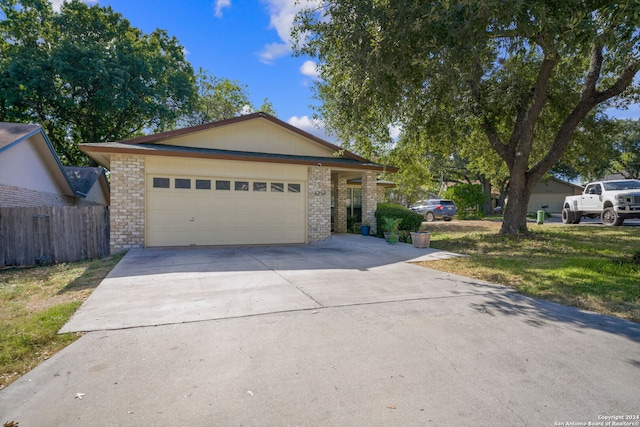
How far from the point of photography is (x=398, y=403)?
2561 millimetres

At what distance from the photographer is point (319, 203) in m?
12.4

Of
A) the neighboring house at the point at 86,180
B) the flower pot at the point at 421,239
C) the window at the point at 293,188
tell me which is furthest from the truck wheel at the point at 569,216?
the neighboring house at the point at 86,180

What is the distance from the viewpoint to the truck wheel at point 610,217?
16461mm

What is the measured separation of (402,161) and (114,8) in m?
21.3

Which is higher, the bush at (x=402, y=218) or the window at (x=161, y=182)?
the window at (x=161, y=182)

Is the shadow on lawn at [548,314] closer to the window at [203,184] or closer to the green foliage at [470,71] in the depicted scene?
the green foliage at [470,71]

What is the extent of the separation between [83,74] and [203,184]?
41.1 ft

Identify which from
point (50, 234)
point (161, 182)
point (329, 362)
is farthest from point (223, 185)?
point (329, 362)

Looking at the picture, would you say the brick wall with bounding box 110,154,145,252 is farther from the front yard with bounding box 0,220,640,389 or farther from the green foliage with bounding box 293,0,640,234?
the green foliage with bounding box 293,0,640,234

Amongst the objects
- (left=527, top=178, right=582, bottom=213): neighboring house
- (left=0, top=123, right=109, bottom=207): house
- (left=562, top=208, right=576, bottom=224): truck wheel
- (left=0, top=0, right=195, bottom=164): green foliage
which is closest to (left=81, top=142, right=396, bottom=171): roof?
(left=0, top=123, right=109, bottom=207): house

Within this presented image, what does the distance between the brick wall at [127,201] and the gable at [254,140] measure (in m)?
1.42

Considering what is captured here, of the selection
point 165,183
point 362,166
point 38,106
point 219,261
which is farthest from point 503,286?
point 38,106

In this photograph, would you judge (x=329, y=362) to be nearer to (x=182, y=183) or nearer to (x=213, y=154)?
(x=213, y=154)

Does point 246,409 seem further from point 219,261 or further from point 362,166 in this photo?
point 362,166
